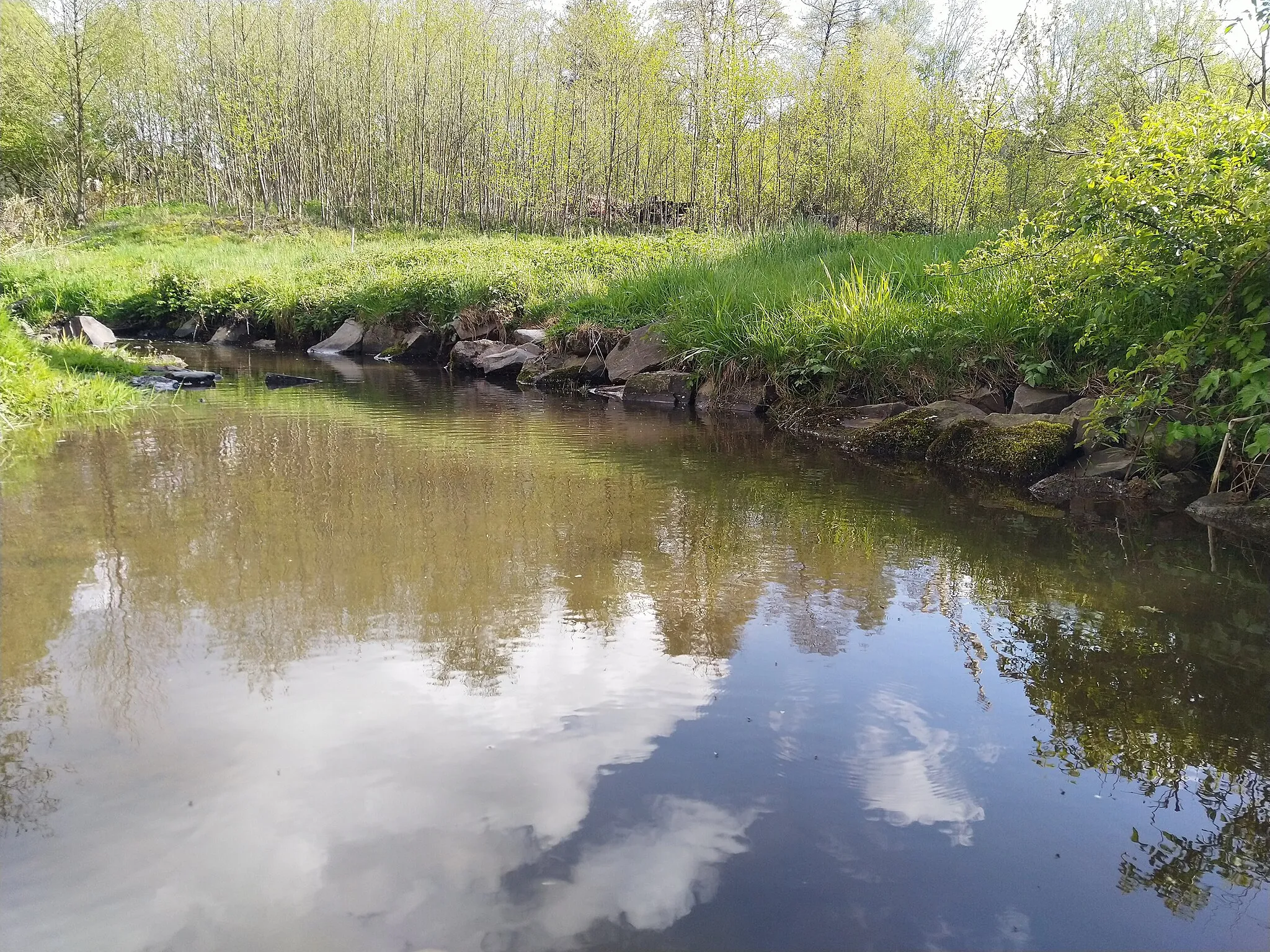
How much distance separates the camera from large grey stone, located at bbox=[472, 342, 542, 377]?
955cm

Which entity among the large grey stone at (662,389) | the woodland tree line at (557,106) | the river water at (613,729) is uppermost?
the woodland tree line at (557,106)

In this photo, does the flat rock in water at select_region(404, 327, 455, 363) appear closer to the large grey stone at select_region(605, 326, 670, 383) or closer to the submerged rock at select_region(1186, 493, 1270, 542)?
the large grey stone at select_region(605, 326, 670, 383)

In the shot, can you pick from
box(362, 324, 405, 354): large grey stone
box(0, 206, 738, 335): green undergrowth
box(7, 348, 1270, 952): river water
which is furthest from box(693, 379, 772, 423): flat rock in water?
box(362, 324, 405, 354): large grey stone

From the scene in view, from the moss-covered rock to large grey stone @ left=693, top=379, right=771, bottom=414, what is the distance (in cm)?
211

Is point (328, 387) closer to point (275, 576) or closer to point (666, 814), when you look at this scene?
point (275, 576)

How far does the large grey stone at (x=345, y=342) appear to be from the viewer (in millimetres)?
12141

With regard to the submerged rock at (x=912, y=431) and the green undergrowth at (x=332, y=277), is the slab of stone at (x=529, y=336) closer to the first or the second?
the green undergrowth at (x=332, y=277)

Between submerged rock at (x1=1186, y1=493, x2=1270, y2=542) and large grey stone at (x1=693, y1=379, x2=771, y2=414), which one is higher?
large grey stone at (x1=693, y1=379, x2=771, y2=414)

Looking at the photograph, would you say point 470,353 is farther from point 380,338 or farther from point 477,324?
point 380,338

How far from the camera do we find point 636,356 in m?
8.45

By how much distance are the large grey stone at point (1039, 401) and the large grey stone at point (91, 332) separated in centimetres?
916

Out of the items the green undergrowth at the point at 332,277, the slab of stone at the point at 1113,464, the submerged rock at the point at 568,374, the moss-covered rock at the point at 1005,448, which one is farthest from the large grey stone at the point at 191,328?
the slab of stone at the point at 1113,464

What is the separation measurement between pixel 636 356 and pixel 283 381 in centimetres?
348

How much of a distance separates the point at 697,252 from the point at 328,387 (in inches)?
188
